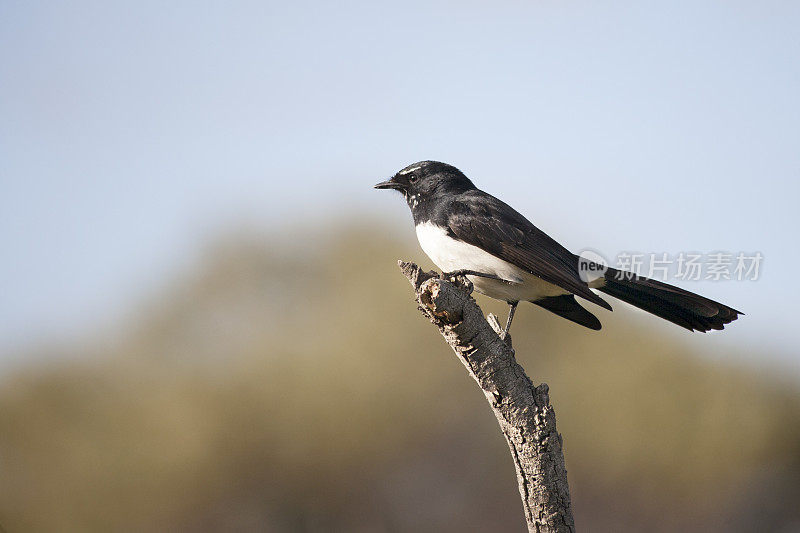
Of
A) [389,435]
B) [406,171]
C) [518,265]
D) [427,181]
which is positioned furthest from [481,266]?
[389,435]

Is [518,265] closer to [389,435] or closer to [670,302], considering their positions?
[670,302]

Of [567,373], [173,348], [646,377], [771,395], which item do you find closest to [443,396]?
[567,373]

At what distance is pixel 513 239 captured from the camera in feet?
18.1

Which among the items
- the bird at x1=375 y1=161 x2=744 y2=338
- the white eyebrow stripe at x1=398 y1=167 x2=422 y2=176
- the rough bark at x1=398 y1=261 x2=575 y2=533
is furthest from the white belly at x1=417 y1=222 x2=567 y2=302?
the rough bark at x1=398 y1=261 x2=575 y2=533

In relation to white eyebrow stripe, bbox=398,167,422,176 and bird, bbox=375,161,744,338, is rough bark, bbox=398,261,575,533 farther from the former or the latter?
white eyebrow stripe, bbox=398,167,422,176

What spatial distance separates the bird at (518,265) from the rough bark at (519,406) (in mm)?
926

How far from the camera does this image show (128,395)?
1358cm

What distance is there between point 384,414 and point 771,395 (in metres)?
7.19

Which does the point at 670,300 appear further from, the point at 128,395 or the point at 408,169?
the point at 128,395

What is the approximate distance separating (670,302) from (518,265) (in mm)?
1191

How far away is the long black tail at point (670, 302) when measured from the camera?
17.7 feet

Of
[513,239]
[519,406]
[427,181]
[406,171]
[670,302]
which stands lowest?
[519,406]

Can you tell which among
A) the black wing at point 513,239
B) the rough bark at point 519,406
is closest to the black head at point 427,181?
the black wing at point 513,239

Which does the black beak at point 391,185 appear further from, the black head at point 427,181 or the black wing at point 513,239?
the black wing at point 513,239
